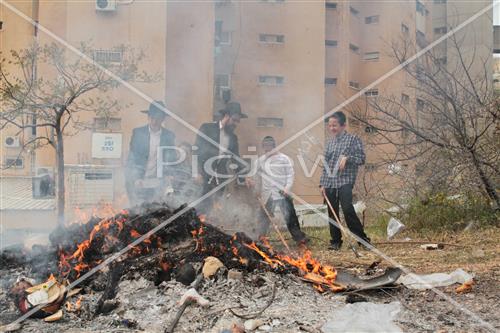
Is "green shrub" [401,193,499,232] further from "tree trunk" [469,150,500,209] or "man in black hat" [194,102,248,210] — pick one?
"man in black hat" [194,102,248,210]

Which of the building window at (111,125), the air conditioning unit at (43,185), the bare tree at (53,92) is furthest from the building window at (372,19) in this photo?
the bare tree at (53,92)

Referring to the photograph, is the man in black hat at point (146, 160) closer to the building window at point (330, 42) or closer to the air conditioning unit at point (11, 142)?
the air conditioning unit at point (11, 142)

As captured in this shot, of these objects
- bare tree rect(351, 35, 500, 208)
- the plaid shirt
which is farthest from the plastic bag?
the plaid shirt

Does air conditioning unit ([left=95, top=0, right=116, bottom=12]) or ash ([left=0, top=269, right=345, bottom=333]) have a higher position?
air conditioning unit ([left=95, top=0, right=116, bottom=12])

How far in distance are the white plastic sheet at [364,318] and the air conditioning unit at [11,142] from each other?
12270mm

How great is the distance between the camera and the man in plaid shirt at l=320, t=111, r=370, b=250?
5.65m

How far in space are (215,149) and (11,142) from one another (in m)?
9.45

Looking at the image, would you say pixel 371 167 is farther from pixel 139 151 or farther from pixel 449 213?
pixel 139 151

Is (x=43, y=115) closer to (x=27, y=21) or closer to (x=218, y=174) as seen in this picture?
(x=218, y=174)

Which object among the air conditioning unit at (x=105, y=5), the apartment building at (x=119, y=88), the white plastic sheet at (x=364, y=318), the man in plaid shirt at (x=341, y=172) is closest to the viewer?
the white plastic sheet at (x=364, y=318)

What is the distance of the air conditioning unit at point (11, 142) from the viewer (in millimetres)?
A: 13294

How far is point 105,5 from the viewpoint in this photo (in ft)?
45.3

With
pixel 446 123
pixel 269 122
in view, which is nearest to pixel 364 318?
pixel 446 123

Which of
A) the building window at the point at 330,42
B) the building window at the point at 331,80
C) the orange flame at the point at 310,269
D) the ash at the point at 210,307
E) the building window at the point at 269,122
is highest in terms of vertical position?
the building window at the point at 330,42
